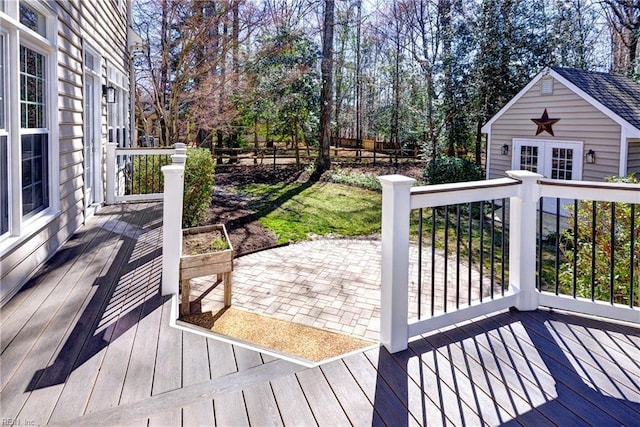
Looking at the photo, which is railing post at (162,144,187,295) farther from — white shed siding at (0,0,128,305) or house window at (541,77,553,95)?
house window at (541,77,553,95)

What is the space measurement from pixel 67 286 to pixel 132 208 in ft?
10.9

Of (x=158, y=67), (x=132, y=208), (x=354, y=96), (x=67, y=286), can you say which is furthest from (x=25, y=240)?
(x=354, y=96)

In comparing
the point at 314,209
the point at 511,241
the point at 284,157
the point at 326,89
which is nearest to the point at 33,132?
the point at 511,241

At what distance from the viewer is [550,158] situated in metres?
9.67

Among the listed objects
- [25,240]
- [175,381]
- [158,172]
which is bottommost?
[175,381]

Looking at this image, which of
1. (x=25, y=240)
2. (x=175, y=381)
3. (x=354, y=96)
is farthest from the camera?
(x=354, y=96)

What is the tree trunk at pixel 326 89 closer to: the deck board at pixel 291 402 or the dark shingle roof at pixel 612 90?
the dark shingle roof at pixel 612 90

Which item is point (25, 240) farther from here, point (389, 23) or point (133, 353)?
point (389, 23)

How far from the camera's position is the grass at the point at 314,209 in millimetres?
8016

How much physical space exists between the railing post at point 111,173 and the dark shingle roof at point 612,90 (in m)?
9.01

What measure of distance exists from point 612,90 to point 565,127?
121cm

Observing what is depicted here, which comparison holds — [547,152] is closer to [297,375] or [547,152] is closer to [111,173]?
[111,173]

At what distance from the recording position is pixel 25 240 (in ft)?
11.1

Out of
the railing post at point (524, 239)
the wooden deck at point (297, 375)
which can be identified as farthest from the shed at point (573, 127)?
the wooden deck at point (297, 375)
